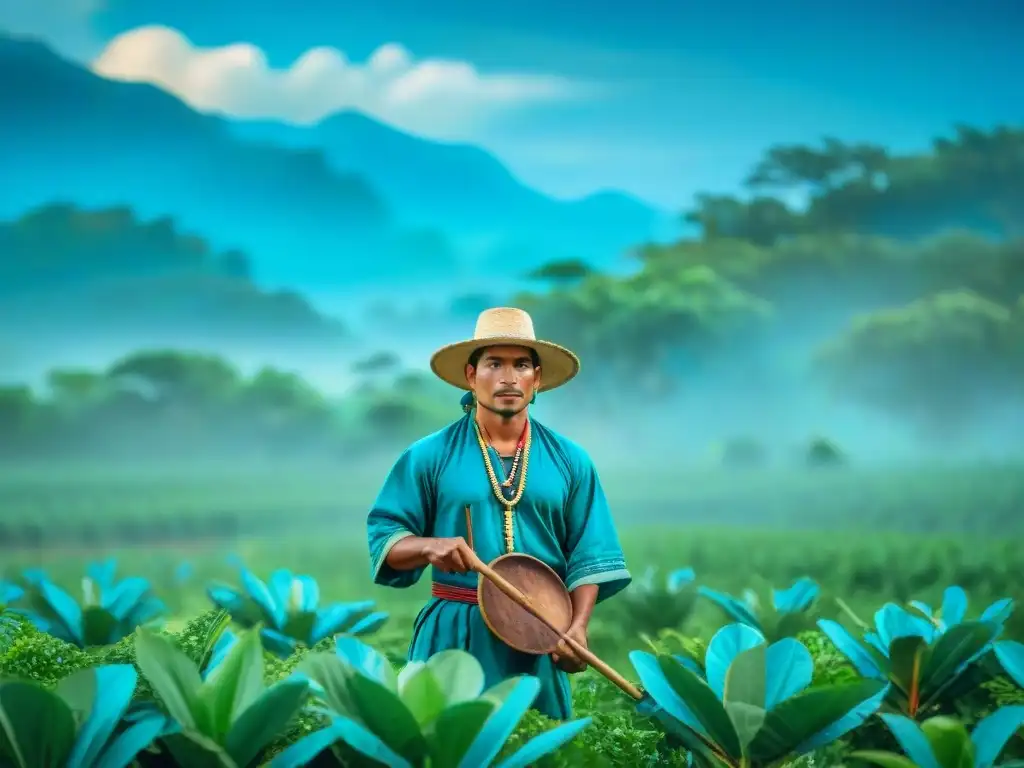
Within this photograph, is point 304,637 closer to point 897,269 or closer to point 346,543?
point 346,543

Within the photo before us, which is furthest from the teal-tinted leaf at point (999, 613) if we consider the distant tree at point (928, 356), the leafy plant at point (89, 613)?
the distant tree at point (928, 356)

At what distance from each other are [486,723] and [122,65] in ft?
28.0

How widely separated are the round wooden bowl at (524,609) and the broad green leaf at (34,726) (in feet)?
2.26

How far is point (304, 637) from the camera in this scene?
3094 mm

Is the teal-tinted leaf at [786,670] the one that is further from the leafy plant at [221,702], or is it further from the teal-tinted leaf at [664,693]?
the leafy plant at [221,702]

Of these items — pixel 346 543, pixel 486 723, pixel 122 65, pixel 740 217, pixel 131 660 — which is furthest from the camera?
pixel 740 217

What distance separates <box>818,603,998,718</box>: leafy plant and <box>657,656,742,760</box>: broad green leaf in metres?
0.58

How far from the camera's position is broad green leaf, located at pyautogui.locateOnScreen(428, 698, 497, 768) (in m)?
1.58

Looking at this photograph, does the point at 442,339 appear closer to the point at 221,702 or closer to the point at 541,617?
the point at 541,617

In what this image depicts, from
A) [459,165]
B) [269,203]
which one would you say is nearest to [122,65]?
[269,203]

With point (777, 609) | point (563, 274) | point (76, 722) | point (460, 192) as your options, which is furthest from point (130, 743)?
point (460, 192)

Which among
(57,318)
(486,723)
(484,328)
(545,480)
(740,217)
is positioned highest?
(740,217)

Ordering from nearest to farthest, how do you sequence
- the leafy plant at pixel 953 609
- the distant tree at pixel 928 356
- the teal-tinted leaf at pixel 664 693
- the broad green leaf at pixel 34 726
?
the broad green leaf at pixel 34 726 → the teal-tinted leaf at pixel 664 693 → the leafy plant at pixel 953 609 → the distant tree at pixel 928 356

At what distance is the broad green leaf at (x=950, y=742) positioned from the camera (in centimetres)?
170
